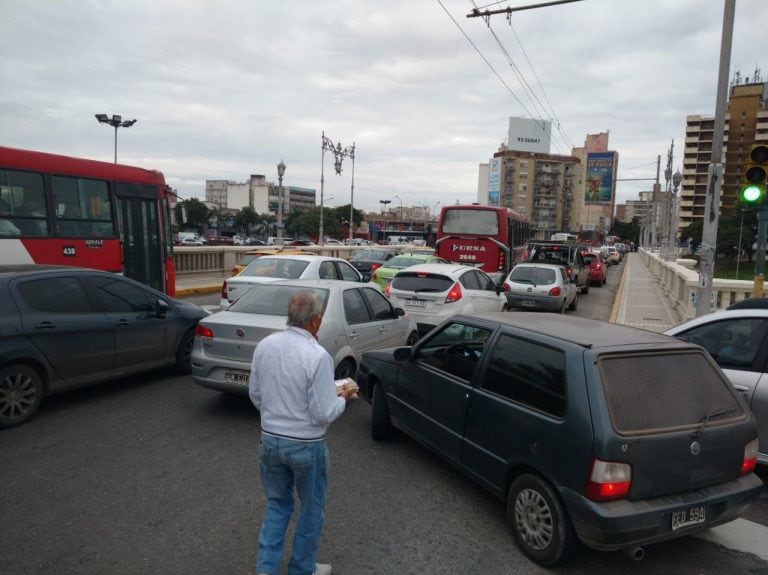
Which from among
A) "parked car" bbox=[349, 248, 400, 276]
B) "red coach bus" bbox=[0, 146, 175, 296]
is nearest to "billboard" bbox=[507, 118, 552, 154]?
"parked car" bbox=[349, 248, 400, 276]

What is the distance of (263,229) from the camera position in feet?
366

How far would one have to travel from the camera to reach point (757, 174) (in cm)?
836

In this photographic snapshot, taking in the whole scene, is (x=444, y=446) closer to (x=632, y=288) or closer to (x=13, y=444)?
(x=13, y=444)

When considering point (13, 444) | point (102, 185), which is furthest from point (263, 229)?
point (13, 444)

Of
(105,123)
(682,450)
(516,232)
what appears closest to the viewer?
(682,450)

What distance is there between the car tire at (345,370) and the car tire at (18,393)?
10.2 ft

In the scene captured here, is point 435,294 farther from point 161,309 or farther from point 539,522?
point 539,522

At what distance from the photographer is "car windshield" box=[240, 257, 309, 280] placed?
11.2m

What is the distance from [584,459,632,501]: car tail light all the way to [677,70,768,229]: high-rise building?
115m

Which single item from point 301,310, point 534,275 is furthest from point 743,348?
point 534,275

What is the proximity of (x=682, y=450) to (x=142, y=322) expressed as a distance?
236 inches

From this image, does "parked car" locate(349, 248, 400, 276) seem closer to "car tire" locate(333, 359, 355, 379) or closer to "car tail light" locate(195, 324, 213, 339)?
"car tire" locate(333, 359, 355, 379)

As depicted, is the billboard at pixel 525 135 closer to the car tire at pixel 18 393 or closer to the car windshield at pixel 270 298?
the car windshield at pixel 270 298

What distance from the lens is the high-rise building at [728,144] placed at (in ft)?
359
